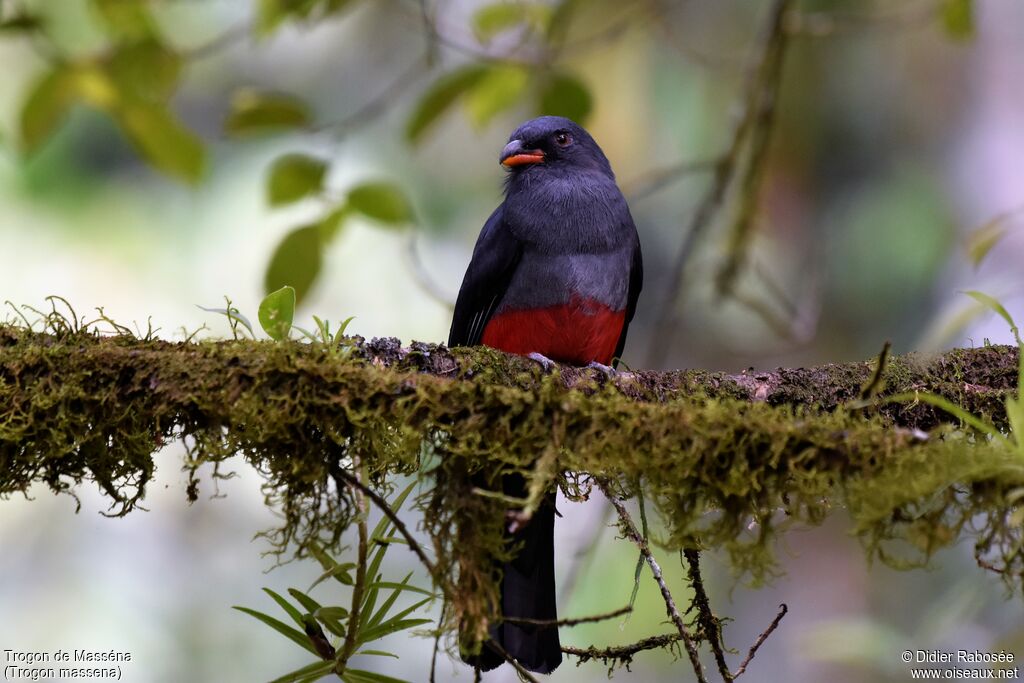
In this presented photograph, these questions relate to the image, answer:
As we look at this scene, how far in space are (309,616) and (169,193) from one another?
5.40 metres

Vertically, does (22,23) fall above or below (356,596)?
above

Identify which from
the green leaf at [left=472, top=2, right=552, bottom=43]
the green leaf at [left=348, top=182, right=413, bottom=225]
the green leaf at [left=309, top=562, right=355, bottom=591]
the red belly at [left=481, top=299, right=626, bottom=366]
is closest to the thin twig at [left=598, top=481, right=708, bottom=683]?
the green leaf at [left=309, top=562, right=355, bottom=591]

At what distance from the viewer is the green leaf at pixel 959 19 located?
3.43 metres

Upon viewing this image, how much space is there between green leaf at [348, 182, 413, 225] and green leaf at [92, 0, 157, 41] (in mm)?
861

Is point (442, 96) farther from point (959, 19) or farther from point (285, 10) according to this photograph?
point (959, 19)

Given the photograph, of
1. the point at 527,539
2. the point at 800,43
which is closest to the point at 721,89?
the point at 800,43

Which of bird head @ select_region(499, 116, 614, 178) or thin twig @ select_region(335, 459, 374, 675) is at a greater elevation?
bird head @ select_region(499, 116, 614, 178)

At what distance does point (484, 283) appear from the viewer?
11.6ft

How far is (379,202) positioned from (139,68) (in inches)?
34.0

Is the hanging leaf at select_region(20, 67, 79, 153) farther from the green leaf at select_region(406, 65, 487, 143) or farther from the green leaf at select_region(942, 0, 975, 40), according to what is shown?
the green leaf at select_region(942, 0, 975, 40)

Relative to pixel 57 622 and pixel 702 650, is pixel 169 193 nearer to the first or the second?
pixel 57 622

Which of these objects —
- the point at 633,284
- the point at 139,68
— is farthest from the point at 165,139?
the point at 633,284

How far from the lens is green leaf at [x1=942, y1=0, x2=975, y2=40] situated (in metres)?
3.43

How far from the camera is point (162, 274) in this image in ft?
20.5
